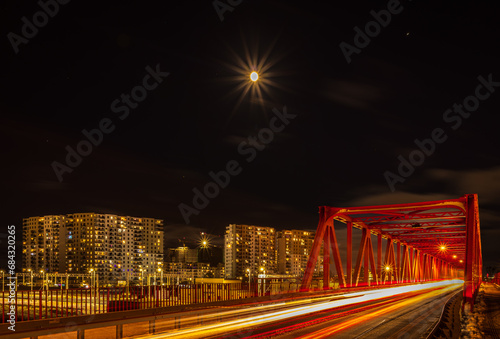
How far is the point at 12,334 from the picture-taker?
10.8m

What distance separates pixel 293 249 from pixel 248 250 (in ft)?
74.1

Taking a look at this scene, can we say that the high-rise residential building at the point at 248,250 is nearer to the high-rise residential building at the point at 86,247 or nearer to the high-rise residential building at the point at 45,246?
the high-rise residential building at the point at 86,247

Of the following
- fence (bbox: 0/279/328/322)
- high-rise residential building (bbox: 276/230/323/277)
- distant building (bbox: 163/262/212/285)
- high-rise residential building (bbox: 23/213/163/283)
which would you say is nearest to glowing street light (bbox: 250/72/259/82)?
fence (bbox: 0/279/328/322)

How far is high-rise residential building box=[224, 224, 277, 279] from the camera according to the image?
176m

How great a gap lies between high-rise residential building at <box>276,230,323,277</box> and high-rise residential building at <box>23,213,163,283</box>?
2008 inches

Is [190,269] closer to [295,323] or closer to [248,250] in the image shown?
[248,250]

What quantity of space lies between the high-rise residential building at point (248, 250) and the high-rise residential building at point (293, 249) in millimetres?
4288

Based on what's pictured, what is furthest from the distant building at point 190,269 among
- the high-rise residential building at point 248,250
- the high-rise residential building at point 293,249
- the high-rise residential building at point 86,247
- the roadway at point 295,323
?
the roadway at point 295,323

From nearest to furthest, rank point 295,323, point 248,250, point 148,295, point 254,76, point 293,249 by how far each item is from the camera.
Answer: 1. point 254,76
2. point 295,323
3. point 148,295
4. point 248,250
5. point 293,249

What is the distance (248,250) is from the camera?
181m

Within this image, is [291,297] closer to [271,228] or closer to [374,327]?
[374,327]

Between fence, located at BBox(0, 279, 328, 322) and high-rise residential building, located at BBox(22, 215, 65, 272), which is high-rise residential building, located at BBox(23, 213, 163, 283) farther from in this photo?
fence, located at BBox(0, 279, 328, 322)

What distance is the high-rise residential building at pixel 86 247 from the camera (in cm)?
16162

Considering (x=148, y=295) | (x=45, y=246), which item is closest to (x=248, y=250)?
(x=45, y=246)
